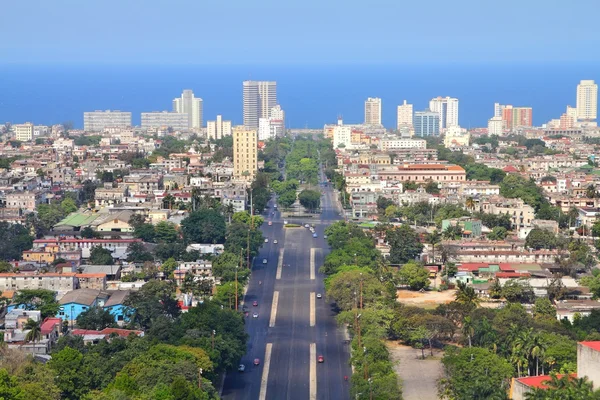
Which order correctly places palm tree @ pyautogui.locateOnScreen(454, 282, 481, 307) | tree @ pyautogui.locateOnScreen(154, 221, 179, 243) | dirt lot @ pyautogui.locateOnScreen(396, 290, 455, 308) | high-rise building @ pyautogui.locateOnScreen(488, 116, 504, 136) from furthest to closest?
high-rise building @ pyautogui.locateOnScreen(488, 116, 504, 136)
tree @ pyautogui.locateOnScreen(154, 221, 179, 243)
dirt lot @ pyautogui.locateOnScreen(396, 290, 455, 308)
palm tree @ pyautogui.locateOnScreen(454, 282, 481, 307)

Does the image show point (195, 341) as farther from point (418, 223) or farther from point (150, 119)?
point (150, 119)

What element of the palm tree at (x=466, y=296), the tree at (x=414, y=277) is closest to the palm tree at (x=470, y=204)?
the tree at (x=414, y=277)

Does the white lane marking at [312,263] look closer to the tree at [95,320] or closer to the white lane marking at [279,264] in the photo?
the white lane marking at [279,264]

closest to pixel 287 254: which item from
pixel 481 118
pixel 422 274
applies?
pixel 422 274

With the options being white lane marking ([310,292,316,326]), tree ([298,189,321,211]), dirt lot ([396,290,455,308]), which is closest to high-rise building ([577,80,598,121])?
tree ([298,189,321,211])

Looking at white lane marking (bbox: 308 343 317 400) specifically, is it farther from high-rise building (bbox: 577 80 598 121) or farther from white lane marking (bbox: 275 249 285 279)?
high-rise building (bbox: 577 80 598 121)
